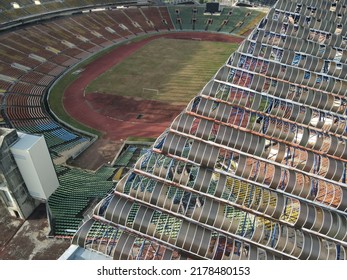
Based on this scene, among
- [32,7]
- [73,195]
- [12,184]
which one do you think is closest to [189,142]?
[73,195]

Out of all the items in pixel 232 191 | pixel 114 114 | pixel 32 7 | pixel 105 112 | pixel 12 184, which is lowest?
pixel 12 184

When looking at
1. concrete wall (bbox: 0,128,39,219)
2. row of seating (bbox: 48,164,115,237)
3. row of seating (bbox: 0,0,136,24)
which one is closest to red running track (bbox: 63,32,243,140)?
row of seating (bbox: 48,164,115,237)

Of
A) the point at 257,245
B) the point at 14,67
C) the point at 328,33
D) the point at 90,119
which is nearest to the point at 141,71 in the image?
the point at 90,119

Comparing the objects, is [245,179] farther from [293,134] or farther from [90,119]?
[90,119]

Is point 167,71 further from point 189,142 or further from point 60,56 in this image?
point 189,142

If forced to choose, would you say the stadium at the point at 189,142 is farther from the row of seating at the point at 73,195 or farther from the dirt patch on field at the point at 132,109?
the dirt patch on field at the point at 132,109

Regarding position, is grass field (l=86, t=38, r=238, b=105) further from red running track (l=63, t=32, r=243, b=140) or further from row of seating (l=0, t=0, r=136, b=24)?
row of seating (l=0, t=0, r=136, b=24)
